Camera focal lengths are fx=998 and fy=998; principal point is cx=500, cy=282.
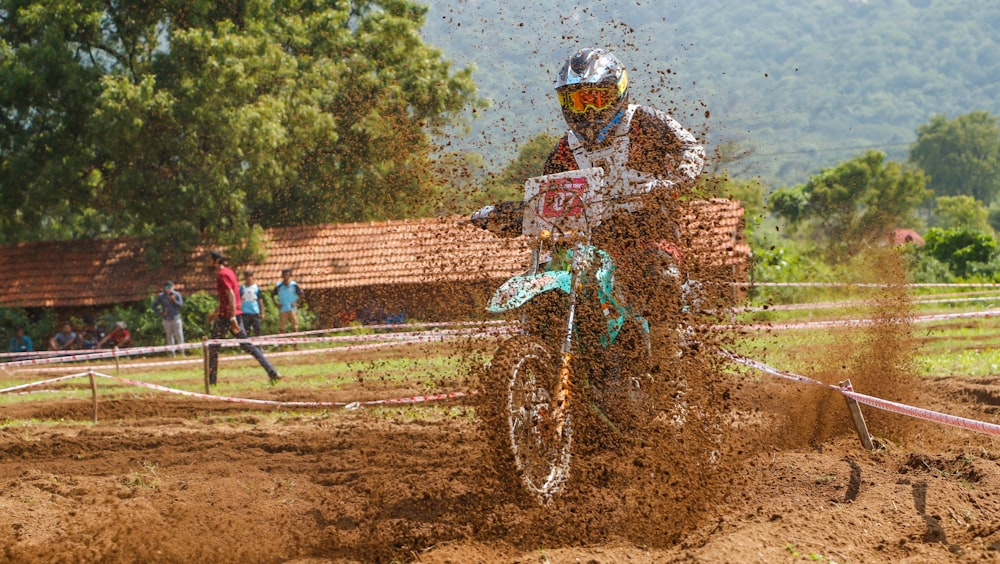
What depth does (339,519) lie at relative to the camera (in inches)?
235

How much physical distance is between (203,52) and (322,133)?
3.57 meters

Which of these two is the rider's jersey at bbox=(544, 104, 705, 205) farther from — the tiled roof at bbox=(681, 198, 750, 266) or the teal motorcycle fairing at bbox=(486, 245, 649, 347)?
the teal motorcycle fairing at bbox=(486, 245, 649, 347)

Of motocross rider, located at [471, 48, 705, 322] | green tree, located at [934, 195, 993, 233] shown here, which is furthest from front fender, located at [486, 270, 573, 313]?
green tree, located at [934, 195, 993, 233]

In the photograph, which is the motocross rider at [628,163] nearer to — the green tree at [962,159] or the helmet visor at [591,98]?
the helmet visor at [591,98]

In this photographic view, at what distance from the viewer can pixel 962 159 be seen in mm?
135500

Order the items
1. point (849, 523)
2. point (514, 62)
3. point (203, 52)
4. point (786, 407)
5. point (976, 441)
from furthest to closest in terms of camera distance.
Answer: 1. point (203, 52)
2. point (786, 407)
3. point (976, 441)
4. point (514, 62)
5. point (849, 523)

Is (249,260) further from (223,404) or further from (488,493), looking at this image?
(488,493)

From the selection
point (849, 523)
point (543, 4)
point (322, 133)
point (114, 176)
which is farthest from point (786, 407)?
point (114, 176)

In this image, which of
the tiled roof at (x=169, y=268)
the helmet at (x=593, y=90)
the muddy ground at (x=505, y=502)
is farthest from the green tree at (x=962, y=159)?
the helmet at (x=593, y=90)

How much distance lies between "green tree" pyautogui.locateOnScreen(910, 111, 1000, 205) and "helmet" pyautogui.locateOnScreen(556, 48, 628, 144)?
14150 centimetres

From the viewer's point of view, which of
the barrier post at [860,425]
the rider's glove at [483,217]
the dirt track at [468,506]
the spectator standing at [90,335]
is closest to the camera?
the dirt track at [468,506]

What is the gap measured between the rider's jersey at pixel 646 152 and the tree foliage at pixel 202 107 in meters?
17.3

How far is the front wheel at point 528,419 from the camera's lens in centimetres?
559

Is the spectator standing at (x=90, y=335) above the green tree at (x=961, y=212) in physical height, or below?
below
